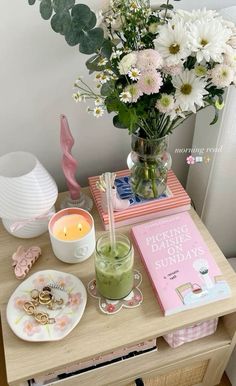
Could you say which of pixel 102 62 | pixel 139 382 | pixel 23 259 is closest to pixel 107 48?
pixel 102 62

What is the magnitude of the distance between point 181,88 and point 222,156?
1.18 feet

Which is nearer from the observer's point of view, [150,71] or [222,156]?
[150,71]

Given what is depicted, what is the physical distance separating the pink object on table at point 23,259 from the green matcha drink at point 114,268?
18 cm

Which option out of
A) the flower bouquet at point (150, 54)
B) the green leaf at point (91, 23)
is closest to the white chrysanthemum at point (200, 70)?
the flower bouquet at point (150, 54)

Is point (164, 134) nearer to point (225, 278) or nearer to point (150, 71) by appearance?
Result: point (150, 71)

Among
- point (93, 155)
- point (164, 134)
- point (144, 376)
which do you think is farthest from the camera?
point (93, 155)

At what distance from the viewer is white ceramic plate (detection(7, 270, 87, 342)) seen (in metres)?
0.87

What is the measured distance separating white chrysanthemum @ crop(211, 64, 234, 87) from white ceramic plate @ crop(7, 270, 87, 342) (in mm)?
515

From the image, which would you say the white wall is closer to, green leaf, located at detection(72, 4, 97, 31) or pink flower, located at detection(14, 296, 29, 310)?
green leaf, located at detection(72, 4, 97, 31)

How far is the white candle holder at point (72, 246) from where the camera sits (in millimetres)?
Answer: 954

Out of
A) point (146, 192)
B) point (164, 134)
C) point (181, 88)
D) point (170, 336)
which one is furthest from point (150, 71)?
point (170, 336)

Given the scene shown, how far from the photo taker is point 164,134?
95 centimetres

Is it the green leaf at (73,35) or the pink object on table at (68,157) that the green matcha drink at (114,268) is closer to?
the pink object on table at (68,157)

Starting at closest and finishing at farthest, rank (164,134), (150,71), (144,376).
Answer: (150,71), (164,134), (144,376)
